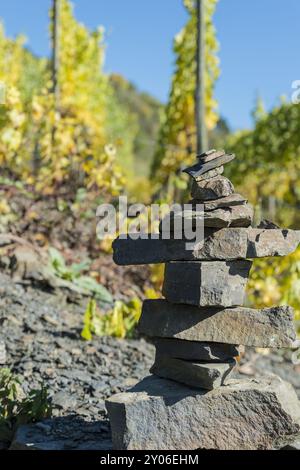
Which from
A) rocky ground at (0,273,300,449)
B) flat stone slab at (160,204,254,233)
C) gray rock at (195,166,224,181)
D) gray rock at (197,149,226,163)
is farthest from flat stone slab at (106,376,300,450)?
gray rock at (197,149,226,163)

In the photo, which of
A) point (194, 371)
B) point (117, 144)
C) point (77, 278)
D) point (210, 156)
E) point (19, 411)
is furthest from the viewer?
point (117, 144)

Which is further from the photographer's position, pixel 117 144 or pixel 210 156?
pixel 117 144

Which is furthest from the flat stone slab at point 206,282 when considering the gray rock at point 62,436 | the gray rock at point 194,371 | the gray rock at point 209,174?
the gray rock at point 62,436

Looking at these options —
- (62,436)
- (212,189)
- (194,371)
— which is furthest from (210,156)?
(62,436)

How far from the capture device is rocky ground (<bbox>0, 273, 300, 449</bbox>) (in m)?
3.91

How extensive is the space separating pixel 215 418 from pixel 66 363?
208cm

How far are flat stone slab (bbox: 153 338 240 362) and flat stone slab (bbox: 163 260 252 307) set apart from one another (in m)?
0.26

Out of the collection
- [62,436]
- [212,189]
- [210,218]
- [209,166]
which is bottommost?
[62,436]

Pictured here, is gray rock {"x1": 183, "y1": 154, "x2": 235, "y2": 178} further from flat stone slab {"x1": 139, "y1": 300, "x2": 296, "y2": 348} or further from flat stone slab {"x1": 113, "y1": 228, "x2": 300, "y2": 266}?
flat stone slab {"x1": 139, "y1": 300, "x2": 296, "y2": 348}

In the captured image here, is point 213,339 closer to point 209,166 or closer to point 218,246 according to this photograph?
point 218,246

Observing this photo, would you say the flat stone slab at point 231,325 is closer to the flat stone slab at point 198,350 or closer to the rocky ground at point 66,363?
the flat stone slab at point 198,350

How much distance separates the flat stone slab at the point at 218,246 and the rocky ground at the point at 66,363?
110 centimetres

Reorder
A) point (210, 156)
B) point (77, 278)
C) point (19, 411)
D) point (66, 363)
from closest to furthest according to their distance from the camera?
point (210, 156)
point (19, 411)
point (66, 363)
point (77, 278)

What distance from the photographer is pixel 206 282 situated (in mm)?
3439
